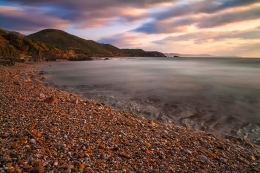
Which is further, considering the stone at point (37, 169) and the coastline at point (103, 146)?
the coastline at point (103, 146)

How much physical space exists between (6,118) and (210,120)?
8.40 metres

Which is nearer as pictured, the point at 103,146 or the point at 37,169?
the point at 37,169

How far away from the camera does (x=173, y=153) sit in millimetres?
4734

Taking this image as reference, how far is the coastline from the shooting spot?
372cm

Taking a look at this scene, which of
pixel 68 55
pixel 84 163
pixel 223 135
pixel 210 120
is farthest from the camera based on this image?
pixel 68 55

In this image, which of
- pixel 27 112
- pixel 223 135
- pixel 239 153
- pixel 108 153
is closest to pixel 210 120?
pixel 223 135

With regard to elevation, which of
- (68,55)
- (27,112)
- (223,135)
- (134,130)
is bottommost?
(223,135)

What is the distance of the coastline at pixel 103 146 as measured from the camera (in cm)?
372

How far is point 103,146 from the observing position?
4531mm

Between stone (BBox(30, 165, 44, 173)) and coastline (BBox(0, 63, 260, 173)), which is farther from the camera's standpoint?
coastline (BBox(0, 63, 260, 173))

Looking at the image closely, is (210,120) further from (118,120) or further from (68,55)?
(68,55)

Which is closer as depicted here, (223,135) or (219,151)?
(219,151)

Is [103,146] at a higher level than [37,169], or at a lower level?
lower

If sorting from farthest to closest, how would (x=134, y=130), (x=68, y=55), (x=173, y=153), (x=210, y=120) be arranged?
(x=68, y=55)
(x=210, y=120)
(x=134, y=130)
(x=173, y=153)
